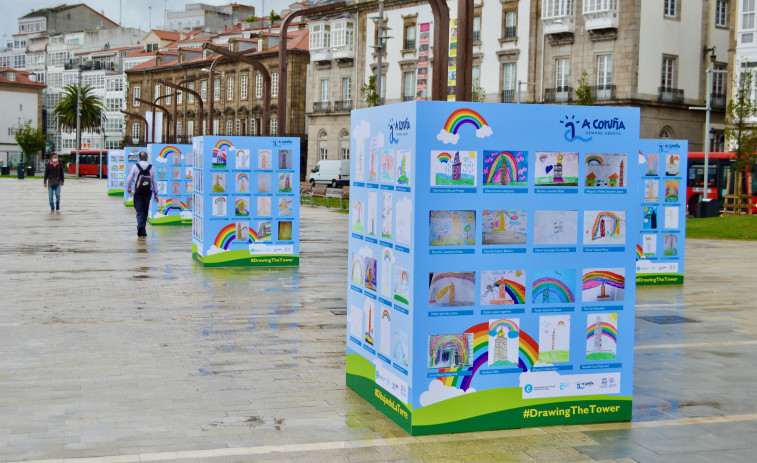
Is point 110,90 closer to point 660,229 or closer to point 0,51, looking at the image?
point 0,51

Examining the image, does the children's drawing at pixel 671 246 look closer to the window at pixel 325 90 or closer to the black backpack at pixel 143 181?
the black backpack at pixel 143 181

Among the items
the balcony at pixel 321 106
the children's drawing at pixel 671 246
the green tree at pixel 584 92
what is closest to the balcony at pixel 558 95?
the green tree at pixel 584 92

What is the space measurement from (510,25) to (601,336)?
54.6m

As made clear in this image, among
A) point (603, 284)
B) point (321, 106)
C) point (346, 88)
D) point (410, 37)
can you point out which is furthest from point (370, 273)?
point (321, 106)

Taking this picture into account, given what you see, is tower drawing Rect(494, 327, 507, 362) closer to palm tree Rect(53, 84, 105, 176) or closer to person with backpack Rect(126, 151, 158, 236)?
person with backpack Rect(126, 151, 158, 236)

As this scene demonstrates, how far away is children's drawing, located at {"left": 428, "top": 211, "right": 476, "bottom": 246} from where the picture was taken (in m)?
6.76

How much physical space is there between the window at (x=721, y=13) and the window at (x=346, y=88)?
2745cm

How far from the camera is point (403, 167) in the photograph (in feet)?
22.6

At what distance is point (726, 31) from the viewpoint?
57469 mm

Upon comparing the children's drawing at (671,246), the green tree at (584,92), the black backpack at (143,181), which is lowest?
the children's drawing at (671,246)

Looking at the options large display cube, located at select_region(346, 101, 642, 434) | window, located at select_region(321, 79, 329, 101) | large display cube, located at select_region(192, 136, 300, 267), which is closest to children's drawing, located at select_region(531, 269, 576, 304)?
large display cube, located at select_region(346, 101, 642, 434)

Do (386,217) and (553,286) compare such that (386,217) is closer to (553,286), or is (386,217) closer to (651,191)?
(553,286)

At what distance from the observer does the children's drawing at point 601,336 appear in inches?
287

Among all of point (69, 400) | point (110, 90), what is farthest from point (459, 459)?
point (110, 90)
